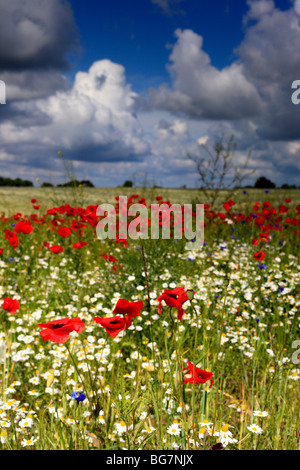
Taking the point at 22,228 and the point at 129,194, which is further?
the point at 129,194

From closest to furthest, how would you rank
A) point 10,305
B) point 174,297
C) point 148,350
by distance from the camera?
point 174,297
point 10,305
point 148,350

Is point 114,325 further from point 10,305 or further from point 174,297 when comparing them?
point 10,305

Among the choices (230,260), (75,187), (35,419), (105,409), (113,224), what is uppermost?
(75,187)

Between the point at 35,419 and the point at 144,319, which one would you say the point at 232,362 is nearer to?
the point at 144,319

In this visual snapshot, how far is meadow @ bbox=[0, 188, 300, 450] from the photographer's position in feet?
5.94

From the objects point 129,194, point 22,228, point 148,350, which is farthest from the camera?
point 129,194

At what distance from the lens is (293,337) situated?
339 centimetres

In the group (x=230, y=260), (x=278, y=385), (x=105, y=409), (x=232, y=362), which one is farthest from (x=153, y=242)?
(x=105, y=409)

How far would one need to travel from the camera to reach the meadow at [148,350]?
5.94 ft

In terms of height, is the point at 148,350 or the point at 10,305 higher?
the point at 10,305

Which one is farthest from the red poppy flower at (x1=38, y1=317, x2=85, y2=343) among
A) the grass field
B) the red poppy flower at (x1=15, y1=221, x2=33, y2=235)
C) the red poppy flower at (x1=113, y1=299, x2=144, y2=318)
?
the grass field

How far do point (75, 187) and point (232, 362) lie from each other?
4.37m

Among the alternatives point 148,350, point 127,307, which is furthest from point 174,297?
point 148,350

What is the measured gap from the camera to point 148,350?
3.06 meters
